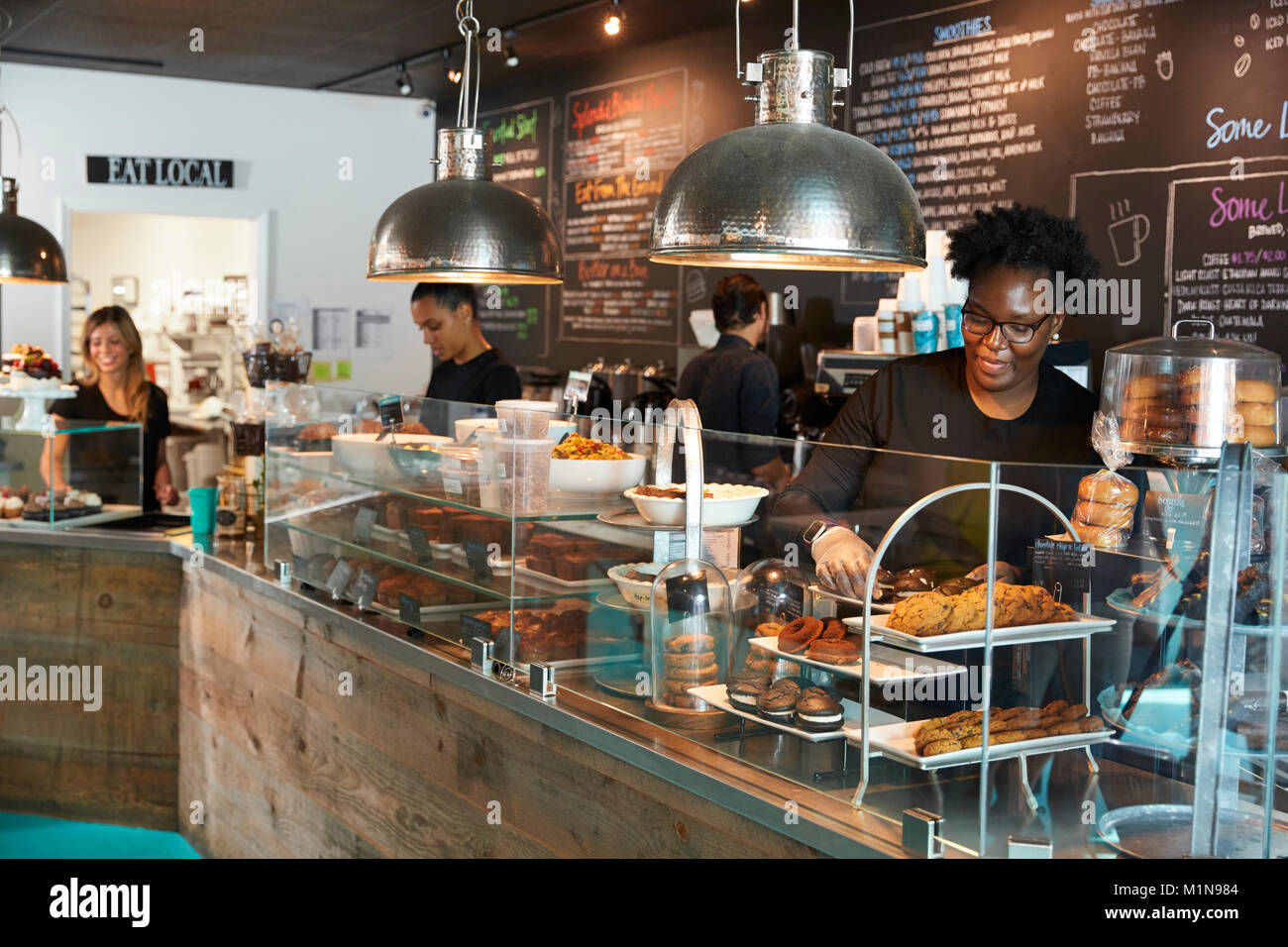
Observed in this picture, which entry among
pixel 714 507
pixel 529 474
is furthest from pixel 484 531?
pixel 714 507

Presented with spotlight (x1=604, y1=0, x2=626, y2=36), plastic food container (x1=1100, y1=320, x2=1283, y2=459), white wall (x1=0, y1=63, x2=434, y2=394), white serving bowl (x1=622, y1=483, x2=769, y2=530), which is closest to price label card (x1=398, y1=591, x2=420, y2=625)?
white serving bowl (x1=622, y1=483, x2=769, y2=530)

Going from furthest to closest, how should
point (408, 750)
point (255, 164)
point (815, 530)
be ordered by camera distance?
1. point (255, 164)
2. point (408, 750)
3. point (815, 530)

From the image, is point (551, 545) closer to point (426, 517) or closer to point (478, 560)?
point (478, 560)

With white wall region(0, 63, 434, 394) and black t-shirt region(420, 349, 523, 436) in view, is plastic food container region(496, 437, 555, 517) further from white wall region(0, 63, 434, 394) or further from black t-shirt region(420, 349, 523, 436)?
white wall region(0, 63, 434, 394)

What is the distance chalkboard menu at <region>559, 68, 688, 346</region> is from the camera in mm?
6430

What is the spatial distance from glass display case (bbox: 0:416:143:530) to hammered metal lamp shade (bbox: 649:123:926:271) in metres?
3.01

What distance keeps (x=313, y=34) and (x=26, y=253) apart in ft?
8.46

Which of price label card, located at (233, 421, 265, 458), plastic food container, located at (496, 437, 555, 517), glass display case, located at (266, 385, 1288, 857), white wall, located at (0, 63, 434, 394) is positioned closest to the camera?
glass display case, located at (266, 385, 1288, 857)

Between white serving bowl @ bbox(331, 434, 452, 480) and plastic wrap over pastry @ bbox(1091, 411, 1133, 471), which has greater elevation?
plastic wrap over pastry @ bbox(1091, 411, 1133, 471)

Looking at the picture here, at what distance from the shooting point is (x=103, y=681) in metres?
4.16

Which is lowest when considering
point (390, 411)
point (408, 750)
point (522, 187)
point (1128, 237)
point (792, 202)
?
point (408, 750)

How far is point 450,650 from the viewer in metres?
2.66

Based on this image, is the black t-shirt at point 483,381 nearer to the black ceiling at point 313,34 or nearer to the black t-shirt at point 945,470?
the black t-shirt at point 945,470
